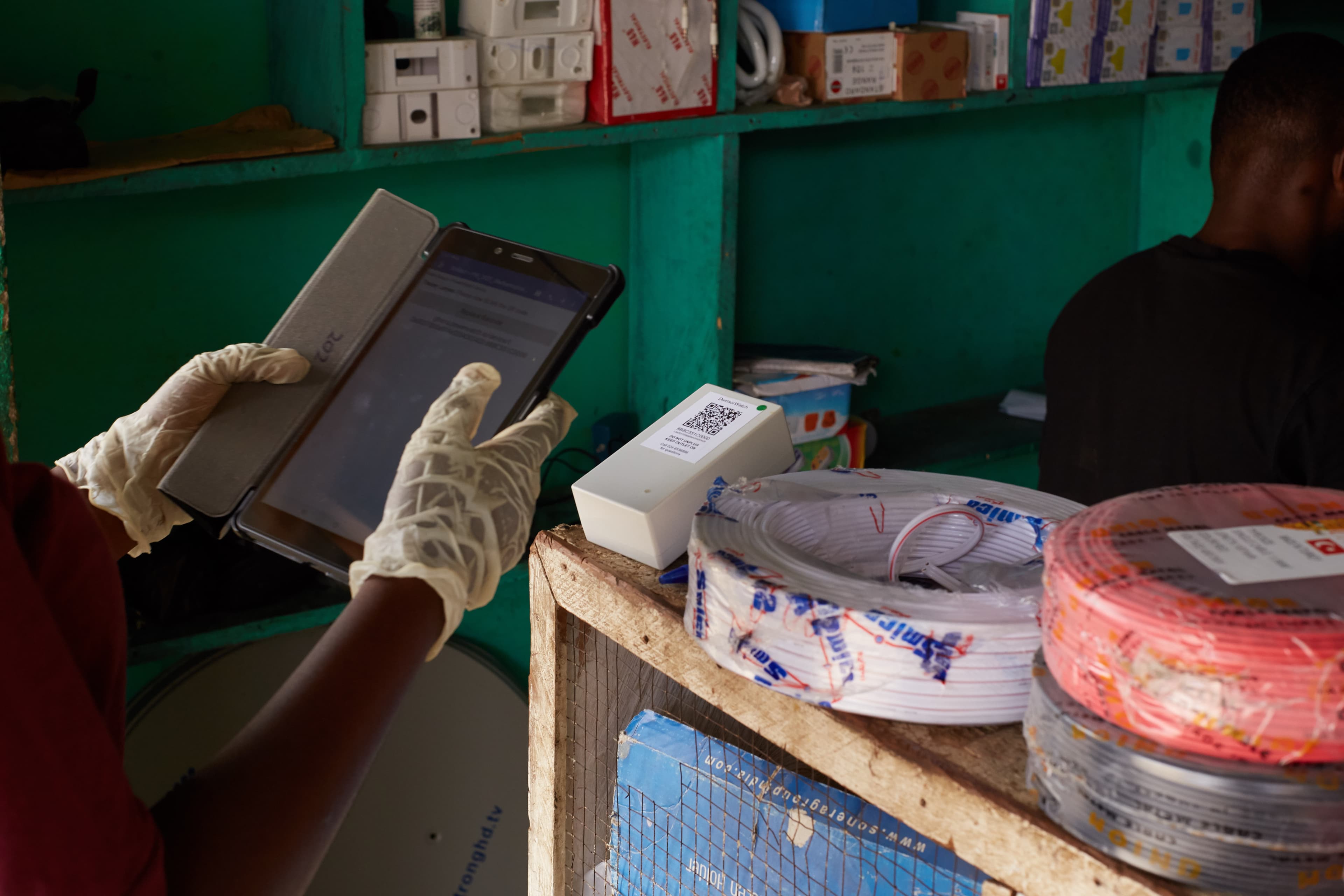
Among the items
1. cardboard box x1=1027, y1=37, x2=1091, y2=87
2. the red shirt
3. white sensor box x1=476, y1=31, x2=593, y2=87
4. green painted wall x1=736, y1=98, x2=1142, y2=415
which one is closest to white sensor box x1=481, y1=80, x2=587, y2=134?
white sensor box x1=476, y1=31, x2=593, y2=87

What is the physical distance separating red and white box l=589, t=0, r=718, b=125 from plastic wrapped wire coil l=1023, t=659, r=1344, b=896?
1.61 metres

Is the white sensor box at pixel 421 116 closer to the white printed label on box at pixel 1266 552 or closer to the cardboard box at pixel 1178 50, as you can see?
the white printed label on box at pixel 1266 552

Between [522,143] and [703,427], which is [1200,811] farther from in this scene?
[522,143]

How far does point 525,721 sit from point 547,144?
1206 millimetres

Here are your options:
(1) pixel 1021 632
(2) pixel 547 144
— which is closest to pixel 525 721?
(2) pixel 547 144

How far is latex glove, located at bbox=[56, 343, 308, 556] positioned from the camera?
1.27 m

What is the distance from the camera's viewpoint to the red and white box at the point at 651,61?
197 cm

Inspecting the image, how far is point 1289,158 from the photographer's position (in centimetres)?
186

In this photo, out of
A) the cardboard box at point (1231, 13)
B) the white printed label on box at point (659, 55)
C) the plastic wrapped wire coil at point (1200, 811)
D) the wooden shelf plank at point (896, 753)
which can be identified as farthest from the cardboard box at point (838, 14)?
the plastic wrapped wire coil at point (1200, 811)

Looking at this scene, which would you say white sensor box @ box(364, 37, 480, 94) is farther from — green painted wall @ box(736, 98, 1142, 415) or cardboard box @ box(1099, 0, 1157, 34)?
cardboard box @ box(1099, 0, 1157, 34)

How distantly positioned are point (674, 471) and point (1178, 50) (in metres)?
2.38

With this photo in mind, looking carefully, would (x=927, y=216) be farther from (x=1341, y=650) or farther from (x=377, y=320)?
(x=1341, y=650)

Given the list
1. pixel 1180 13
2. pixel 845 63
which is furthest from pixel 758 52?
pixel 1180 13

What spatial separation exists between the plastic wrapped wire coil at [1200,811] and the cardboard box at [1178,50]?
2.55 meters
